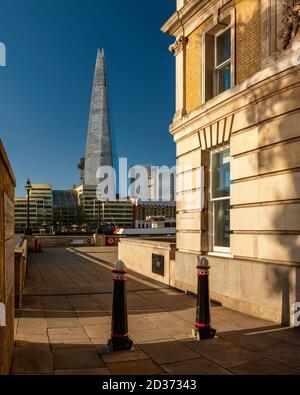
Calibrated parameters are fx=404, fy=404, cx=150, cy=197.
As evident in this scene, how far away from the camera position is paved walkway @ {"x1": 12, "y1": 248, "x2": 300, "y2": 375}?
4922mm

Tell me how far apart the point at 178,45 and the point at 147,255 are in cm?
726

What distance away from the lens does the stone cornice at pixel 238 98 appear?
745 centimetres

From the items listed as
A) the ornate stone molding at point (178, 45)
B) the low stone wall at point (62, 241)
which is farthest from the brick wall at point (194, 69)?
the low stone wall at point (62, 241)

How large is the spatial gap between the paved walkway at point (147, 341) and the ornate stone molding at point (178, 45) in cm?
741

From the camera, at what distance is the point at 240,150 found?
8.88 metres

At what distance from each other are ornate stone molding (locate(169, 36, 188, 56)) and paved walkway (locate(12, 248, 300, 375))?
7.41 metres

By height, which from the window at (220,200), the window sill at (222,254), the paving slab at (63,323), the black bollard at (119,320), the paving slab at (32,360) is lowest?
the paving slab at (63,323)

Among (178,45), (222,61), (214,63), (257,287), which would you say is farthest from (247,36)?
(257,287)

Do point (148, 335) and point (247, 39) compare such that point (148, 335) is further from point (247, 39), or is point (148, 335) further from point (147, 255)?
point (147, 255)

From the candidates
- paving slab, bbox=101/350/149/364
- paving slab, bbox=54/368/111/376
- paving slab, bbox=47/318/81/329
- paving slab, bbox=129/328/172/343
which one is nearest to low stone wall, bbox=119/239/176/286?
paving slab, bbox=47/318/81/329

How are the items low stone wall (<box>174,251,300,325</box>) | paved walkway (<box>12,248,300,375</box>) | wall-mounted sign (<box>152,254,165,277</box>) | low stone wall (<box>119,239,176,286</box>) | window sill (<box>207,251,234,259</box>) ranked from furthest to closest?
wall-mounted sign (<box>152,254,165,277</box>)
low stone wall (<box>119,239,176,286</box>)
window sill (<box>207,251,234,259</box>)
low stone wall (<box>174,251,300,325</box>)
paved walkway (<box>12,248,300,375</box>)

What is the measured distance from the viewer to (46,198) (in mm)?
177125

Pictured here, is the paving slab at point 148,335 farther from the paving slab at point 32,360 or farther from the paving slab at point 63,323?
the paving slab at point 32,360

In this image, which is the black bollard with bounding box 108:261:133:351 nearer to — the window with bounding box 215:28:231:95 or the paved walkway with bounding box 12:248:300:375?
the paved walkway with bounding box 12:248:300:375
